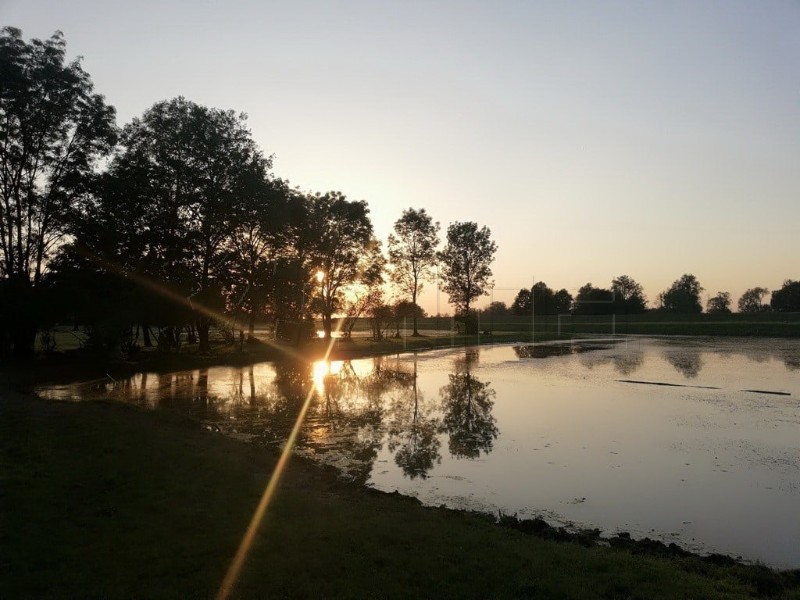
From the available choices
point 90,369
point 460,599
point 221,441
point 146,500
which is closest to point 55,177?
point 90,369

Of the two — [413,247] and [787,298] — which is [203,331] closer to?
Result: [413,247]

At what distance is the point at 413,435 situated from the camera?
1725 cm

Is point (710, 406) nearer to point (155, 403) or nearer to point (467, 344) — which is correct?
point (155, 403)

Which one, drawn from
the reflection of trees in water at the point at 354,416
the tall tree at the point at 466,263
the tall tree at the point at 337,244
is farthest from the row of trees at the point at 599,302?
the reflection of trees in water at the point at 354,416

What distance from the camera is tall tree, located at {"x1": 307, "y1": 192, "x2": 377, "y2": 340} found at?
193ft

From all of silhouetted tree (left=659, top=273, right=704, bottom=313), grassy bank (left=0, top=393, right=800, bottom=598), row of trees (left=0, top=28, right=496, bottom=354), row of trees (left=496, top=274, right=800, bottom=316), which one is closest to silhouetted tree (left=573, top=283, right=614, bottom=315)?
row of trees (left=496, top=274, right=800, bottom=316)

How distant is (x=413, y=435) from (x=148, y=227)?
104 feet

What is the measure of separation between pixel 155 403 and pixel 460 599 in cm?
1912

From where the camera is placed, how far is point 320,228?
5772cm

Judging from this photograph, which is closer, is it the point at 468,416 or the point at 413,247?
the point at 468,416

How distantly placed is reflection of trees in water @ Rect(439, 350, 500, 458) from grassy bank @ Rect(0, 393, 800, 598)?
5709 mm

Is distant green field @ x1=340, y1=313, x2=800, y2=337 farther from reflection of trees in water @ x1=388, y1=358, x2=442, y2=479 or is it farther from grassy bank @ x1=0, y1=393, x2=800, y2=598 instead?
grassy bank @ x1=0, y1=393, x2=800, y2=598

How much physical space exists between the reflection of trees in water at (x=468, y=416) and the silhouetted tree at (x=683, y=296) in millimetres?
160782

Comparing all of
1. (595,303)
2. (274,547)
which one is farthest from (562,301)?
(274,547)
